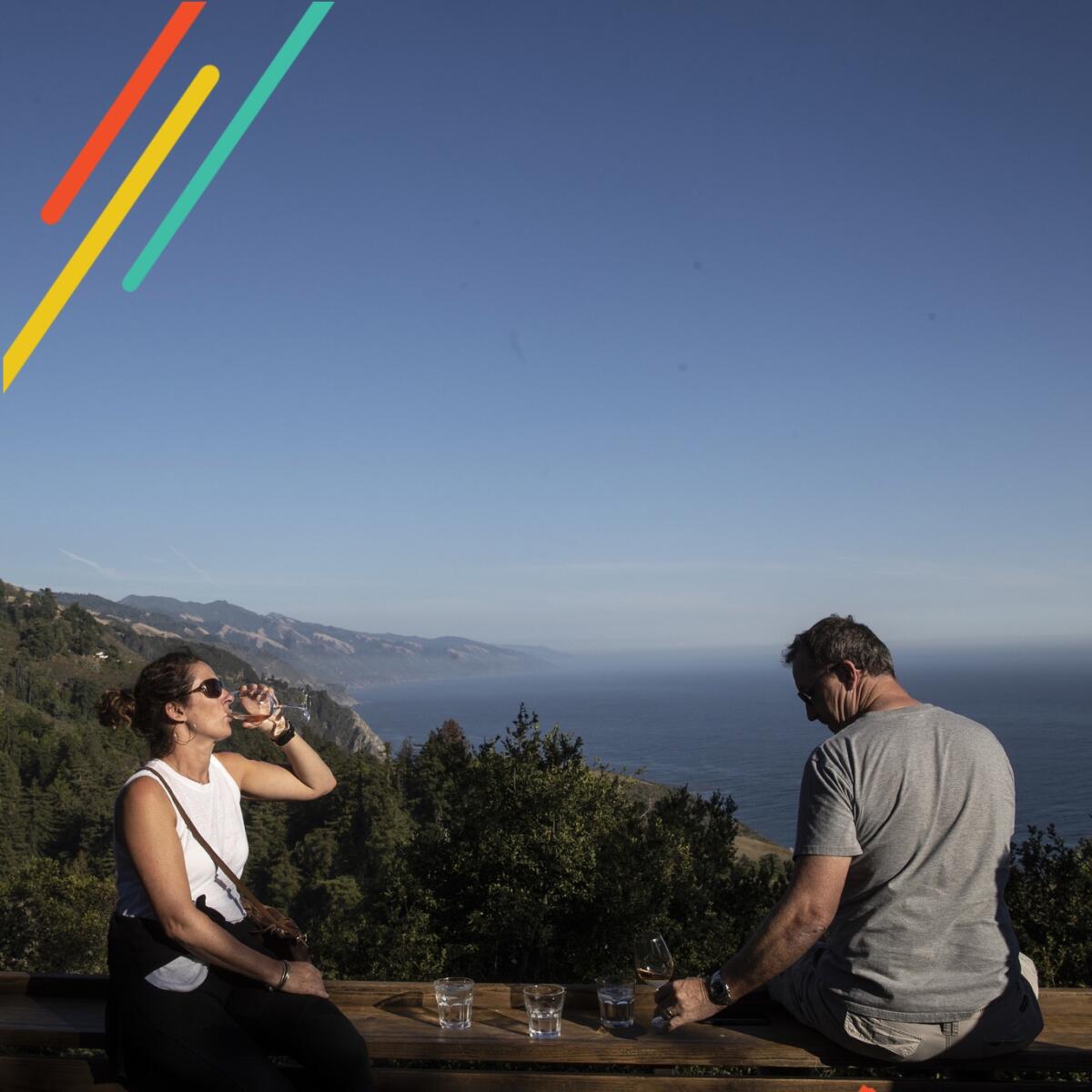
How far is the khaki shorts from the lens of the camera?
304cm

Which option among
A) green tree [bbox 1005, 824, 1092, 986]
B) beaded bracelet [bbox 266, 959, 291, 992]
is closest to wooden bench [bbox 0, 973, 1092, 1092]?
beaded bracelet [bbox 266, 959, 291, 992]

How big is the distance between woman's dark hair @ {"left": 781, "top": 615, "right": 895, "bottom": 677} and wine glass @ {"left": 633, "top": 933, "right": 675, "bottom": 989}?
4.15ft

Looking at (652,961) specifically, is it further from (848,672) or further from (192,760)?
(192,760)

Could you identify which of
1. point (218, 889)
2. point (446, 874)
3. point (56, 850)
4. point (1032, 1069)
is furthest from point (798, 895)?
point (56, 850)

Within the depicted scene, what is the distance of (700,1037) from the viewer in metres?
3.27

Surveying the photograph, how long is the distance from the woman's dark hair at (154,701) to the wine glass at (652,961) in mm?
1896

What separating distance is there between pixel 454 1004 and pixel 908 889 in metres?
1.60

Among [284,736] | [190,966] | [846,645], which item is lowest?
[190,966]

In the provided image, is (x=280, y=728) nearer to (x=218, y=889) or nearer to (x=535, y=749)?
(x=218, y=889)

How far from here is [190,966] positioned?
3.14m

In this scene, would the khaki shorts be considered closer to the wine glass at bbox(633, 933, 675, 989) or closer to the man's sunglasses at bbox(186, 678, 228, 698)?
the wine glass at bbox(633, 933, 675, 989)

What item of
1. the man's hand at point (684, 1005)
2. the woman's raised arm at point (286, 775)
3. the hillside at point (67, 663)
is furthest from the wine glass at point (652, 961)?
the hillside at point (67, 663)

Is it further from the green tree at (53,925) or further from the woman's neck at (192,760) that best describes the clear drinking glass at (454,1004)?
the green tree at (53,925)

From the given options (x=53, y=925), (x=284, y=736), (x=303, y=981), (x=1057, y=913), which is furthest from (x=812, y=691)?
(x=53, y=925)
